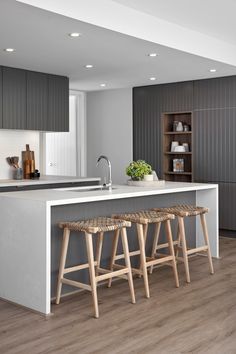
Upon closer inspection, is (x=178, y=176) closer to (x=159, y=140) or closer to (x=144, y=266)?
(x=159, y=140)

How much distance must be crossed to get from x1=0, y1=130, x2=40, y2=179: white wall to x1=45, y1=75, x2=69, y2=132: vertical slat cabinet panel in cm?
41

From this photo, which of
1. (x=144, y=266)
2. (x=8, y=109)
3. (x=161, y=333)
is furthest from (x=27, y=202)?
(x=8, y=109)

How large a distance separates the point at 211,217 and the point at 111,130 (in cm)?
334

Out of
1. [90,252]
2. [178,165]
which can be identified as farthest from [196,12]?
[178,165]

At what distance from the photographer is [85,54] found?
5340 millimetres

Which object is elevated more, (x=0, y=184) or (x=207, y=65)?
(x=207, y=65)

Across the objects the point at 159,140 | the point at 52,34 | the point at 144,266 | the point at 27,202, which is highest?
the point at 52,34

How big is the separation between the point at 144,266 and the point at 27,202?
45.8 inches

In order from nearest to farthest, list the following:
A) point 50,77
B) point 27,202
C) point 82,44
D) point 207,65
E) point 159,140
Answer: point 27,202 → point 82,44 → point 207,65 → point 50,77 → point 159,140

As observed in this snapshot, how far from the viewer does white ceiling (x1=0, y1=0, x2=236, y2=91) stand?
4039 millimetres

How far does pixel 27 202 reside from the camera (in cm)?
374

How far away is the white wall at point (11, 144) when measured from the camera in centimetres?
664

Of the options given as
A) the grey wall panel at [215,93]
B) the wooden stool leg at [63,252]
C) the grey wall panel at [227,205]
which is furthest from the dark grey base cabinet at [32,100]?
the wooden stool leg at [63,252]

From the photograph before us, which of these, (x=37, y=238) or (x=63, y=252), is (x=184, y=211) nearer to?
(x=63, y=252)
